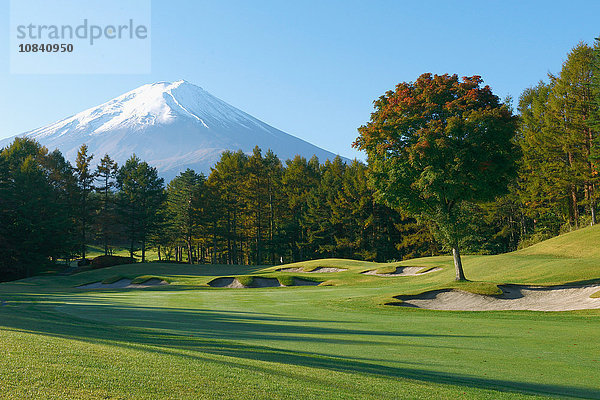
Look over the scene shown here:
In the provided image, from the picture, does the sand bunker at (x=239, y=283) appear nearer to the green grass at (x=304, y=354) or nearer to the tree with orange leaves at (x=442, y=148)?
the tree with orange leaves at (x=442, y=148)

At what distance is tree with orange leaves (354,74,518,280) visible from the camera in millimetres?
24812

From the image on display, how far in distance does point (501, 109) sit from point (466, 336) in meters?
17.0

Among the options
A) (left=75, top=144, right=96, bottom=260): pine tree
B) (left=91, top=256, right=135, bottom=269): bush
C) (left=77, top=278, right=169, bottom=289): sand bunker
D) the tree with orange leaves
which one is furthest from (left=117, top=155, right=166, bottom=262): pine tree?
the tree with orange leaves

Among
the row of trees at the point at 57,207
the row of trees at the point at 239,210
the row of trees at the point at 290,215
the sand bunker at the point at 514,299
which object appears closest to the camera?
the sand bunker at the point at 514,299

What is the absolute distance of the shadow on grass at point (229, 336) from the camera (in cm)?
753

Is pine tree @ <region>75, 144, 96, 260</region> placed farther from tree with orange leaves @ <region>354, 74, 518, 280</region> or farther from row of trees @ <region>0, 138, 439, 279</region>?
tree with orange leaves @ <region>354, 74, 518, 280</region>

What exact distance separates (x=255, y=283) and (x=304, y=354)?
96.7ft

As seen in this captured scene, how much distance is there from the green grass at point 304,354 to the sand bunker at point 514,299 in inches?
31.5

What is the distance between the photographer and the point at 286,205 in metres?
77.8

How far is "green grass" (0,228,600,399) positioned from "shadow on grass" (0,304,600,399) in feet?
0.13

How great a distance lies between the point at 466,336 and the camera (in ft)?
42.1

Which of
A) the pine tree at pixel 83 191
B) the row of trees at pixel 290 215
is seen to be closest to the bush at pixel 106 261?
the pine tree at pixel 83 191

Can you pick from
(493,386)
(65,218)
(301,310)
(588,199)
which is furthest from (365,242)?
(493,386)

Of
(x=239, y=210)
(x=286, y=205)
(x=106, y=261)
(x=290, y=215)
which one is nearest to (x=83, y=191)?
(x=106, y=261)
